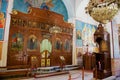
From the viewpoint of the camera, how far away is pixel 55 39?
34.8ft

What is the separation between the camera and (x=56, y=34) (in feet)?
35.1

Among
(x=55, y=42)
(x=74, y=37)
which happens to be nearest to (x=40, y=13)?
(x=55, y=42)

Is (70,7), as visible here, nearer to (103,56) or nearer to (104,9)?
(104,9)

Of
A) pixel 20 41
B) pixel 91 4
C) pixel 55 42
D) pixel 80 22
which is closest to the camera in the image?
pixel 91 4

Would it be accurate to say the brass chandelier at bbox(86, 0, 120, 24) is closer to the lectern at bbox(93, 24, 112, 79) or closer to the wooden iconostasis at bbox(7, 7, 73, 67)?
the lectern at bbox(93, 24, 112, 79)

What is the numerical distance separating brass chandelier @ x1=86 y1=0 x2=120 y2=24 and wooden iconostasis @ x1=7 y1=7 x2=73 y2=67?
3.92 m

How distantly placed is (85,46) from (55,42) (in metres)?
3.69

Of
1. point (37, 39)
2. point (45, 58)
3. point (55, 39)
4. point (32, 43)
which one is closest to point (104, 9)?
point (55, 39)

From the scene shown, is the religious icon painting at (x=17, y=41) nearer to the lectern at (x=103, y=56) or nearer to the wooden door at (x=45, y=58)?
the wooden door at (x=45, y=58)

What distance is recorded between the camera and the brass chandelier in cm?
665

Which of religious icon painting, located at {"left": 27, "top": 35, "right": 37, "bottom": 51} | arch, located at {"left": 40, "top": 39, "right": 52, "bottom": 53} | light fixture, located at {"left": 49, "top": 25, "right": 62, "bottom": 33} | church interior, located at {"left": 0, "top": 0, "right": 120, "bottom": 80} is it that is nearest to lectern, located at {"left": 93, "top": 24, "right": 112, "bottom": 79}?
church interior, located at {"left": 0, "top": 0, "right": 120, "bottom": 80}

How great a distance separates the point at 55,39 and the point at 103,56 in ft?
13.9

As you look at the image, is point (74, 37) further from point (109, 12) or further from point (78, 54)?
point (109, 12)

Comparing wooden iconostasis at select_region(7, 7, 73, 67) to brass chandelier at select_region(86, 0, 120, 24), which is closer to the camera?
brass chandelier at select_region(86, 0, 120, 24)
